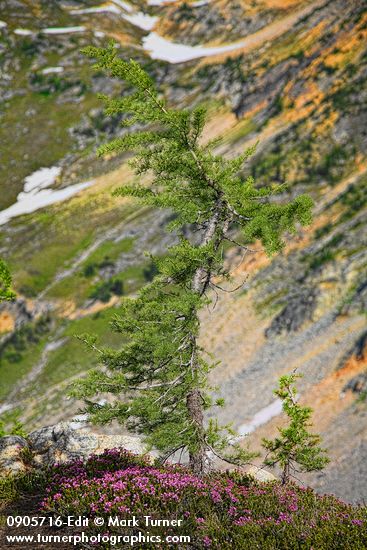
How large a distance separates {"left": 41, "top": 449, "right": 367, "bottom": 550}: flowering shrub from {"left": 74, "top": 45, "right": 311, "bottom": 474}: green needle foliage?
122cm

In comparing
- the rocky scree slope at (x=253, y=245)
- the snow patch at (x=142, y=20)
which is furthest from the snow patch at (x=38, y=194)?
the snow patch at (x=142, y=20)

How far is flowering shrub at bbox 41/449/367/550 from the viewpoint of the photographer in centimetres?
715

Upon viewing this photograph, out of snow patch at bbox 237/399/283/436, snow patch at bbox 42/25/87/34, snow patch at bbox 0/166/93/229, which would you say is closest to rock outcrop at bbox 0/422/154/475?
snow patch at bbox 237/399/283/436

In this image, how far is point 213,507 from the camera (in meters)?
8.34

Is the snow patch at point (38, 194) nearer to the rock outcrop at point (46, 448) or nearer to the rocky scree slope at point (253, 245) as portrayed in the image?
the rocky scree slope at point (253, 245)

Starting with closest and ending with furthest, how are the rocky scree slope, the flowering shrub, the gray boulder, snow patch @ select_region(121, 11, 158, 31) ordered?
the flowering shrub
the gray boulder
the rocky scree slope
snow patch @ select_region(121, 11, 158, 31)

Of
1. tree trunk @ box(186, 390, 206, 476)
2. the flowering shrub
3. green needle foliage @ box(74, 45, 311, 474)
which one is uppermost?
green needle foliage @ box(74, 45, 311, 474)

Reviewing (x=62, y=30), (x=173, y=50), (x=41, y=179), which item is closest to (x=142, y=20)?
(x=173, y=50)

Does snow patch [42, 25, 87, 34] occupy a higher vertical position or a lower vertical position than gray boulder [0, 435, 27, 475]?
higher

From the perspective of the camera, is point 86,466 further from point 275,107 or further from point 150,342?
point 275,107

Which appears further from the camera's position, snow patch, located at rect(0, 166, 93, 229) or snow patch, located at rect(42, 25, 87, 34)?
snow patch, located at rect(42, 25, 87, 34)

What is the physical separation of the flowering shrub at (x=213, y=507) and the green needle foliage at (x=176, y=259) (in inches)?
48.1

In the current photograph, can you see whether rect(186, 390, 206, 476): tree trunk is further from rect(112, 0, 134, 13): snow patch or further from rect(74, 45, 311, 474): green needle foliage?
rect(112, 0, 134, 13): snow patch

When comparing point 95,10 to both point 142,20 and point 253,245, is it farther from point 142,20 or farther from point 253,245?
point 253,245
